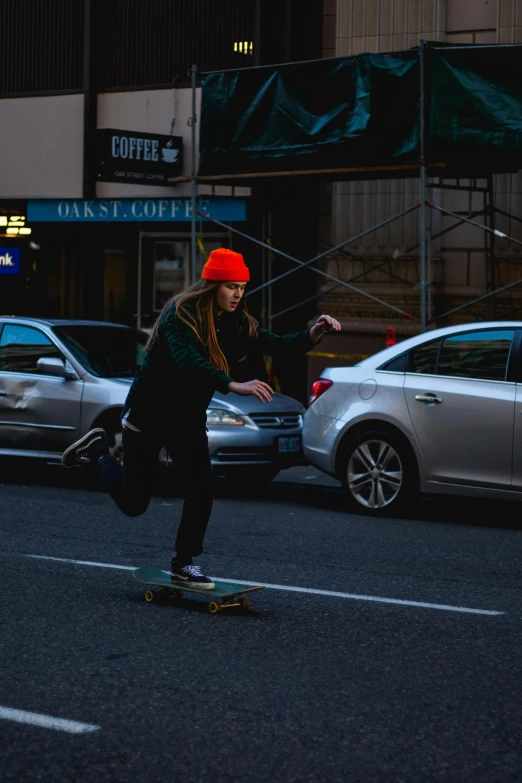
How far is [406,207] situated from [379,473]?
725 centimetres

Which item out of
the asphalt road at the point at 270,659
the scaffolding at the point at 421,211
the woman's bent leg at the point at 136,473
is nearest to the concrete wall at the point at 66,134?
the scaffolding at the point at 421,211

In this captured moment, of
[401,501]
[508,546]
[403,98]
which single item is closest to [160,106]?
[403,98]

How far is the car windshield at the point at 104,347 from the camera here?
41.4 feet

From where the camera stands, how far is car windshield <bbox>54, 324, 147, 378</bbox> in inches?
497

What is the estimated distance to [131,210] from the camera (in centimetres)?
1912

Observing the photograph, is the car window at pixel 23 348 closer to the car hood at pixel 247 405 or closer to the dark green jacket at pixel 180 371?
the car hood at pixel 247 405

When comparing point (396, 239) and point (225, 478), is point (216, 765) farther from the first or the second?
point (396, 239)

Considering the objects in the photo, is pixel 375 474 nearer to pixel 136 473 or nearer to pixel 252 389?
pixel 136 473

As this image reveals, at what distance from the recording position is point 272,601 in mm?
7191

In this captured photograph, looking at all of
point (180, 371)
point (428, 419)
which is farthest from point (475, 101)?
point (180, 371)

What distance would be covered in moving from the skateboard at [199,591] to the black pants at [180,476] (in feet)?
0.66

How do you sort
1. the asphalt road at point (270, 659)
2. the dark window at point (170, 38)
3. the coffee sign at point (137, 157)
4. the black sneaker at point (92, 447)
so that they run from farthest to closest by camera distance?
the dark window at point (170, 38) < the coffee sign at point (137, 157) < the black sneaker at point (92, 447) < the asphalt road at point (270, 659)

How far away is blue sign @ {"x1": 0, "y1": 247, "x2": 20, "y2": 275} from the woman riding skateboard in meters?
14.5

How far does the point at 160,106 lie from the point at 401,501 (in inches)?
403
